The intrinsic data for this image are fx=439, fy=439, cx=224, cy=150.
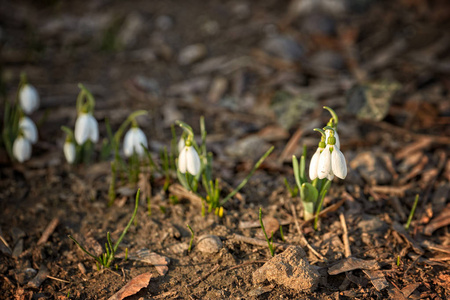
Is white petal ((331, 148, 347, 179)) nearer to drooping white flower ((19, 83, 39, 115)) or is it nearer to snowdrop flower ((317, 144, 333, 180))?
snowdrop flower ((317, 144, 333, 180))

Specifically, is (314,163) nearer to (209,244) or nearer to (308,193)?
(308,193)

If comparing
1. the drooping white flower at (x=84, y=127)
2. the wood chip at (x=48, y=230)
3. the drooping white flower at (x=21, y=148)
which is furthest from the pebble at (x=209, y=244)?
the drooping white flower at (x=21, y=148)

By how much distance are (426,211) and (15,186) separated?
104 inches

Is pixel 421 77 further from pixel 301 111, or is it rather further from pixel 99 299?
pixel 99 299

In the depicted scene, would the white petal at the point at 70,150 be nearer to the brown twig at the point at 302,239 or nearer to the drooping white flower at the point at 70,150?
the drooping white flower at the point at 70,150

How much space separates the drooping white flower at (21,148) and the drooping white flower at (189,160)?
3.92 feet

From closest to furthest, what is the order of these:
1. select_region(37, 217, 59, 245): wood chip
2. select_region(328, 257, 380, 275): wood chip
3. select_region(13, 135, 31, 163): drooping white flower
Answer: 1. select_region(328, 257, 380, 275): wood chip
2. select_region(37, 217, 59, 245): wood chip
3. select_region(13, 135, 31, 163): drooping white flower

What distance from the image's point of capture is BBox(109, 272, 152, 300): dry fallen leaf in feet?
6.95

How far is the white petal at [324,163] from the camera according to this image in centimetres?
211

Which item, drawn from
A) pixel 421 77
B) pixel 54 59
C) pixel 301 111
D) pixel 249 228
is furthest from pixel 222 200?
pixel 54 59

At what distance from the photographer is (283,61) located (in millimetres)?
4238

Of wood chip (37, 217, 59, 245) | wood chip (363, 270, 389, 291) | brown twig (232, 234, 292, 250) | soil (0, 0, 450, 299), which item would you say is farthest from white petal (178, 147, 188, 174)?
wood chip (363, 270, 389, 291)

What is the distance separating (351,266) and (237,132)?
5.18 ft

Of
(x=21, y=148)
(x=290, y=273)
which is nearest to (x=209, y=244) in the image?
(x=290, y=273)
